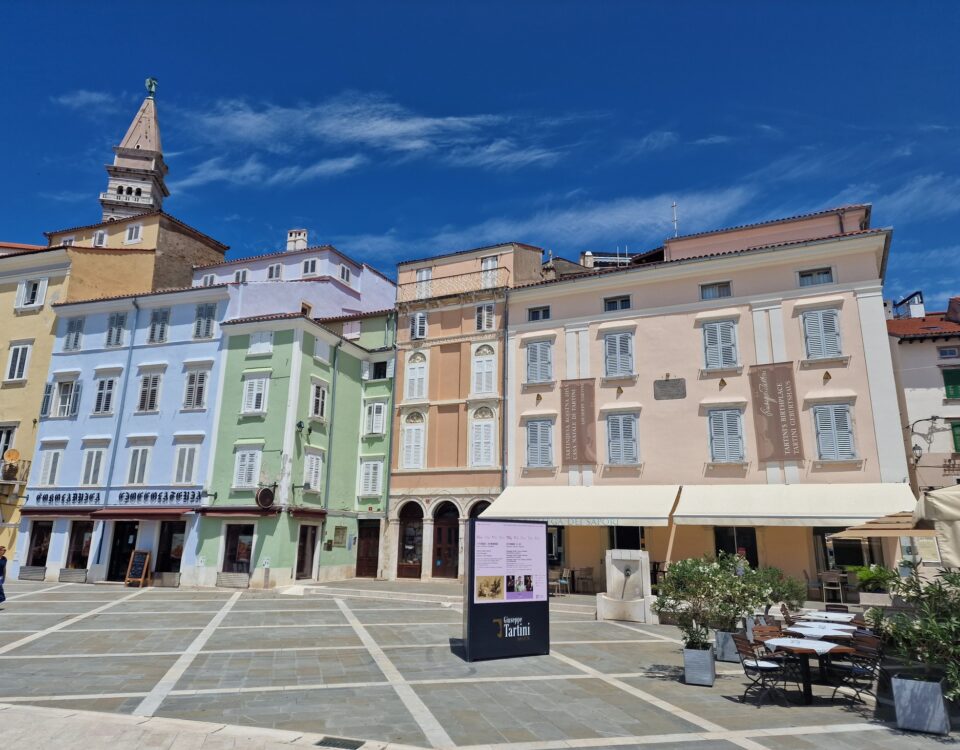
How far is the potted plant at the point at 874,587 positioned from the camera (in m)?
15.8

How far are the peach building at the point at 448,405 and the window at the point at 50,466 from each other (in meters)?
16.0

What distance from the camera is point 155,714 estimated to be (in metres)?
8.33

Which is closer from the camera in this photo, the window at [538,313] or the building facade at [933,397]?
the window at [538,313]

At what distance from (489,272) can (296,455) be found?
1164 centimetres

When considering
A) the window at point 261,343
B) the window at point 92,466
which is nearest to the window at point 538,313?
the window at point 261,343

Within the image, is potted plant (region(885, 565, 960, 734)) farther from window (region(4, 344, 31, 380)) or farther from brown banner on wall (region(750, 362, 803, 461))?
window (region(4, 344, 31, 380))

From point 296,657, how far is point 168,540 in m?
18.4

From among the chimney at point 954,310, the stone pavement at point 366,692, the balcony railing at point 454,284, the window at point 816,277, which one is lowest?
the stone pavement at point 366,692

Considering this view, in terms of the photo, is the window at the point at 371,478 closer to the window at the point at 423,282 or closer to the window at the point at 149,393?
the window at the point at 423,282

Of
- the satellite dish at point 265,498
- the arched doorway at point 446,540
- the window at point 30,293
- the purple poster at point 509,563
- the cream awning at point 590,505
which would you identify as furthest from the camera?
the window at point 30,293

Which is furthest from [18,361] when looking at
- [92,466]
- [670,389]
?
[670,389]

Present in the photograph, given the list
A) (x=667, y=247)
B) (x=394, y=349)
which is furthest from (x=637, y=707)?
(x=394, y=349)

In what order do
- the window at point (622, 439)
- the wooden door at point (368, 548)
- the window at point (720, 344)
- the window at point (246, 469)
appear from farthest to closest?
the wooden door at point (368, 548)
the window at point (246, 469)
the window at point (622, 439)
the window at point (720, 344)

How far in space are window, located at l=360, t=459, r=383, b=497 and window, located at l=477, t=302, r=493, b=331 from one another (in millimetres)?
7980
